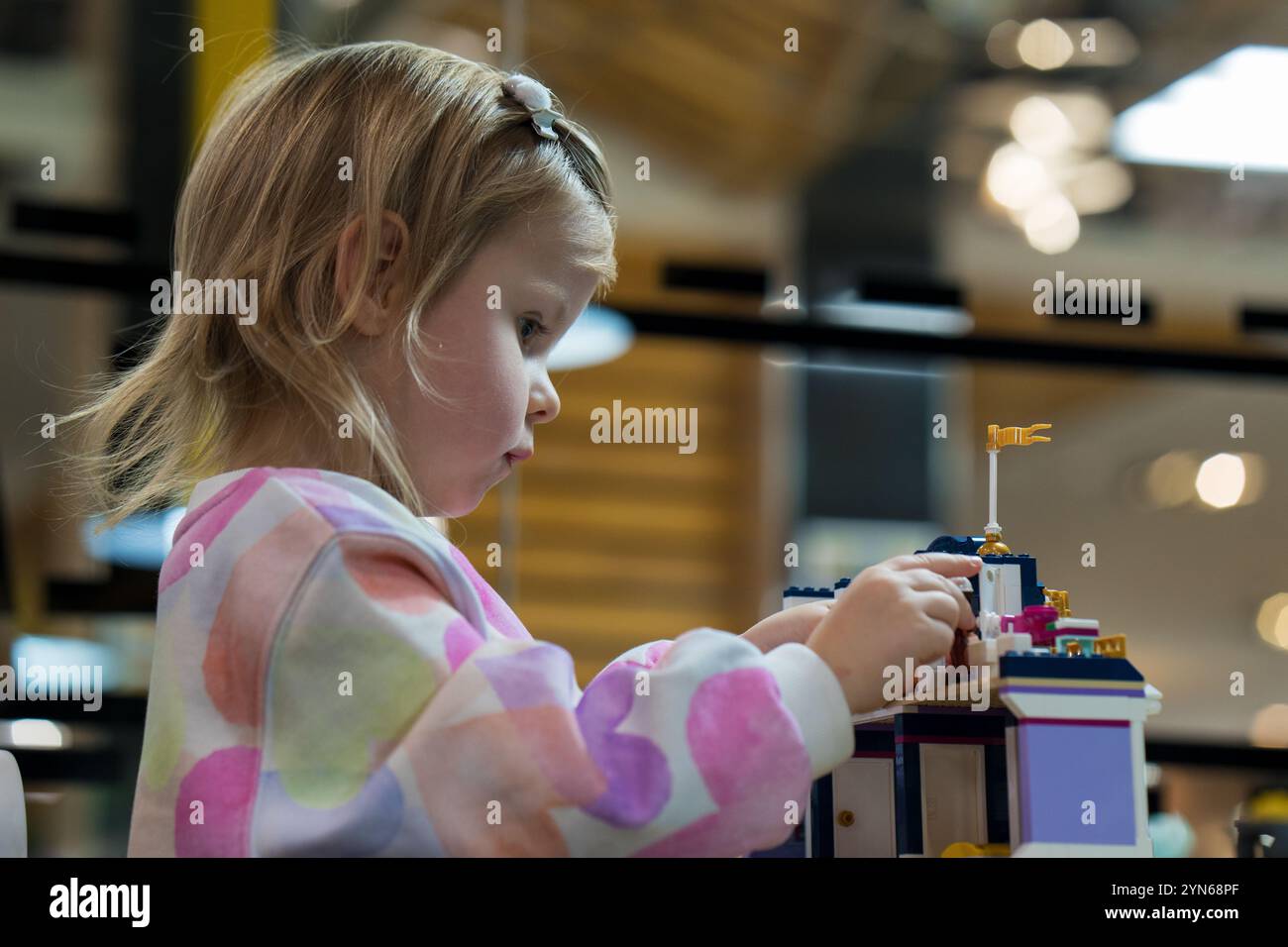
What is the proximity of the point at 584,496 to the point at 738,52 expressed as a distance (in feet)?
2.62

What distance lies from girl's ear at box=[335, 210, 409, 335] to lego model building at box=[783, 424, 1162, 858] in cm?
33

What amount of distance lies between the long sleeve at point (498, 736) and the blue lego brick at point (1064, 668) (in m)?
0.08

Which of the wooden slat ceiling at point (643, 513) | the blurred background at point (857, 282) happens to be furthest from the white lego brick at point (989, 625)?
the wooden slat ceiling at point (643, 513)

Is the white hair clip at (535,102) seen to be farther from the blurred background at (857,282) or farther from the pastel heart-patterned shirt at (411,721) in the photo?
the blurred background at (857,282)

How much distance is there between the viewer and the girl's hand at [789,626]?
2.63ft

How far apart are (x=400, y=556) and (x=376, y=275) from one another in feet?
0.67

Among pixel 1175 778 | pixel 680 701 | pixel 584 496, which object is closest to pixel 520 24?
pixel 584 496

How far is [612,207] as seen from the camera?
92 centimetres

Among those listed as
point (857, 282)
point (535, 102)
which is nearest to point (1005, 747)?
point (535, 102)

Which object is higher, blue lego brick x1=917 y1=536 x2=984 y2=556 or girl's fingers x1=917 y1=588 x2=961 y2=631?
blue lego brick x1=917 y1=536 x2=984 y2=556

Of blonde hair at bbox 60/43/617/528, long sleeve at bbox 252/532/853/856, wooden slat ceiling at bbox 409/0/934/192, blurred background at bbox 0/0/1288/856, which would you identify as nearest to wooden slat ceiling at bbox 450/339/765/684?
blurred background at bbox 0/0/1288/856

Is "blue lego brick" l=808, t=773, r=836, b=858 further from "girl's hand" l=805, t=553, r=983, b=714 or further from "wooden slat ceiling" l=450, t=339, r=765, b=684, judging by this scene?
"wooden slat ceiling" l=450, t=339, r=765, b=684

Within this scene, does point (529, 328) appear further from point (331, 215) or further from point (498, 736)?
point (498, 736)

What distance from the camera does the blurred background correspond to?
6.37ft
